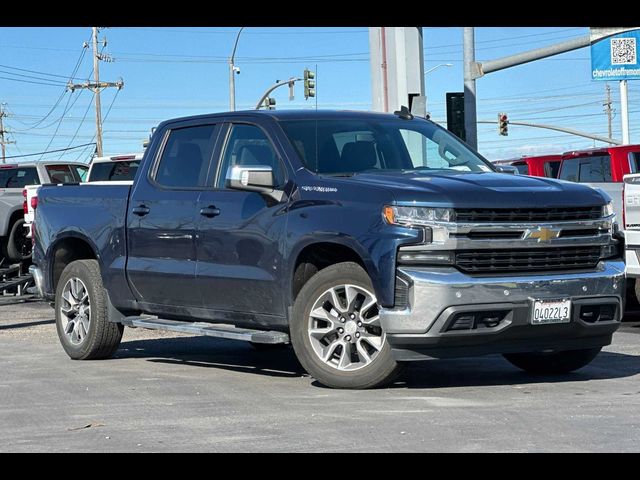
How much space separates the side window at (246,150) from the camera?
934 centimetres

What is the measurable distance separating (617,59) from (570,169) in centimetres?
1359

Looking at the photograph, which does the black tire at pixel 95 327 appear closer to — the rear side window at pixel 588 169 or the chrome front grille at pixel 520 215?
the chrome front grille at pixel 520 215

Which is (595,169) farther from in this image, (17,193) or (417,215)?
(417,215)

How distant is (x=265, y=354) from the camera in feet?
37.3

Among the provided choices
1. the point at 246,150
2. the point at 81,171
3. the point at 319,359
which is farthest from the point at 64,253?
the point at 81,171

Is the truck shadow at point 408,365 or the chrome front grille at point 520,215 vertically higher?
the chrome front grille at point 520,215

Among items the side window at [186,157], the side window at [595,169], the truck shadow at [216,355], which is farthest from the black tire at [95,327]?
the side window at [595,169]

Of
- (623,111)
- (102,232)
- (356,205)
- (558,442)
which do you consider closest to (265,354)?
(102,232)

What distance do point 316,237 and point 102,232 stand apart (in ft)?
8.82

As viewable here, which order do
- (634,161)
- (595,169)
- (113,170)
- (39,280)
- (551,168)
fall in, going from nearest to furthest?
(39,280) → (634,161) → (595,169) → (551,168) → (113,170)

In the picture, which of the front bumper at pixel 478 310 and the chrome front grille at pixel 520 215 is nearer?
the front bumper at pixel 478 310

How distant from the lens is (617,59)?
3184 cm

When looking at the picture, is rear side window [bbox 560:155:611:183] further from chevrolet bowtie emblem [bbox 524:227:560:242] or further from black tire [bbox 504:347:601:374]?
chevrolet bowtie emblem [bbox 524:227:560:242]

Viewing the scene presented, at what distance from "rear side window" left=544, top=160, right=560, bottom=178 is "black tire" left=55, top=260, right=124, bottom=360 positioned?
11.0 metres
